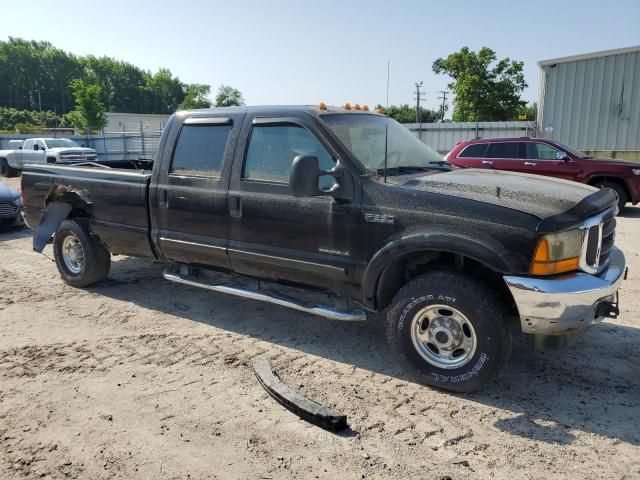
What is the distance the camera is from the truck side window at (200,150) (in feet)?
15.4

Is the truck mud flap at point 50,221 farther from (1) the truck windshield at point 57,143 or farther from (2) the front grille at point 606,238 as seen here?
(1) the truck windshield at point 57,143

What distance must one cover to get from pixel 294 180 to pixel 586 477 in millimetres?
2474

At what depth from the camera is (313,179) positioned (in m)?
3.68

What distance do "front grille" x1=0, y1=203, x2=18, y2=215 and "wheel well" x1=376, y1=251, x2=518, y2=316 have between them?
8856 millimetres

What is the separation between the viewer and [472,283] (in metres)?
3.46

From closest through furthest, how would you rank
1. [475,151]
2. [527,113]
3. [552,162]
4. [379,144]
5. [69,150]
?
[379,144], [552,162], [475,151], [69,150], [527,113]

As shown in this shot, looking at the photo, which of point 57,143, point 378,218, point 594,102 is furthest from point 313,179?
point 57,143

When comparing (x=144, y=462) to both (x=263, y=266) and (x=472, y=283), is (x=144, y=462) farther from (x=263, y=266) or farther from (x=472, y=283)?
(x=472, y=283)

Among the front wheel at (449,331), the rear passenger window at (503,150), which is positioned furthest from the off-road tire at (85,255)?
the rear passenger window at (503,150)

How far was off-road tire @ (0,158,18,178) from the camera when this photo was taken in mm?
24370

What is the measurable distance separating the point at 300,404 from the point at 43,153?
900 inches

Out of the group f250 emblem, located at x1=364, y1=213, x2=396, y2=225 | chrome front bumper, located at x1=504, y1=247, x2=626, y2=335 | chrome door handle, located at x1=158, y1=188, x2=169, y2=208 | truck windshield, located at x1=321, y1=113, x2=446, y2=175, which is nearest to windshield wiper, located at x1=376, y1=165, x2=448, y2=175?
truck windshield, located at x1=321, y1=113, x2=446, y2=175

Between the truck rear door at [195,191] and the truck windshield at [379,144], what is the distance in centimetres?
99

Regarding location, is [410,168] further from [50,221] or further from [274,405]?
[50,221]
